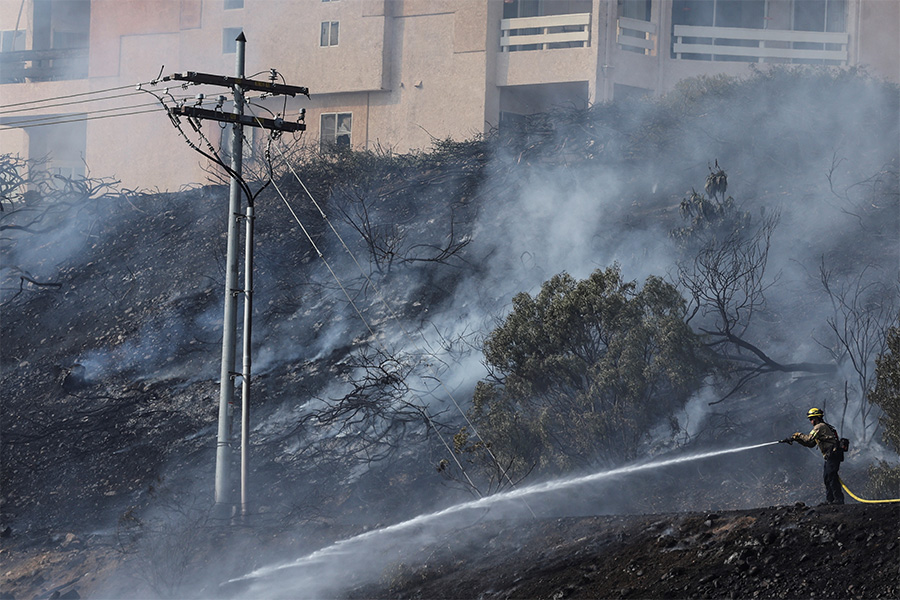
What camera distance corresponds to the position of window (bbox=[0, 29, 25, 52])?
129 ft

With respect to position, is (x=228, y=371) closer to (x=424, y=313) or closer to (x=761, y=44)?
(x=424, y=313)

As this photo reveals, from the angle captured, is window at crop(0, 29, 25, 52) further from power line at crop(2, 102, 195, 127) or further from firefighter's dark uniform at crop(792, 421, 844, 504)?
firefighter's dark uniform at crop(792, 421, 844, 504)

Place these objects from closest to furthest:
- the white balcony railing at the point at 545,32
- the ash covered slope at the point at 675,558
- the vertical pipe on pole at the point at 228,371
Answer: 1. the ash covered slope at the point at 675,558
2. the vertical pipe on pole at the point at 228,371
3. the white balcony railing at the point at 545,32

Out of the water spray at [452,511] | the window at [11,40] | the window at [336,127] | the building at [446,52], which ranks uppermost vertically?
the window at [11,40]

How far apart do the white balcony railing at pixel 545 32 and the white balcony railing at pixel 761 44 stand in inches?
109


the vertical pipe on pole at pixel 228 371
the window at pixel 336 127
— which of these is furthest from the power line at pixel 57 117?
the vertical pipe on pole at pixel 228 371

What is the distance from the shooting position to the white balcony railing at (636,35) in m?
27.3

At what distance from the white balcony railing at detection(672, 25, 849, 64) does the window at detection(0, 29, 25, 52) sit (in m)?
24.1

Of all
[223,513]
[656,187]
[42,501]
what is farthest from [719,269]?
[42,501]

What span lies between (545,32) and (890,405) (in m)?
18.0

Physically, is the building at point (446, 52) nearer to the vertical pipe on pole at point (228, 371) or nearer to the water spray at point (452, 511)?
the vertical pipe on pole at point (228, 371)

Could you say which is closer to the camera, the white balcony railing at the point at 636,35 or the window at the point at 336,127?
the white balcony railing at the point at 636,35

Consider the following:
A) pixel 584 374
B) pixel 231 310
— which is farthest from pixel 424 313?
pixel 231 310

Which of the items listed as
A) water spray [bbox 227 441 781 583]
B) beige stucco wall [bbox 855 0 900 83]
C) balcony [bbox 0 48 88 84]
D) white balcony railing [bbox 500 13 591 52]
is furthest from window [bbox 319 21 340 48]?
water spray [bbox 227 441 781 583]
